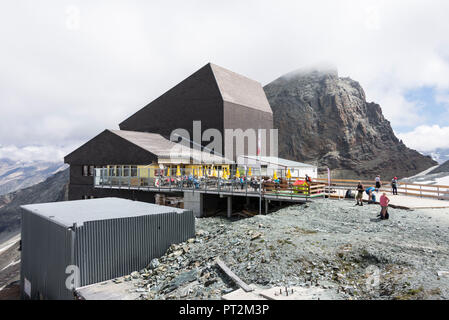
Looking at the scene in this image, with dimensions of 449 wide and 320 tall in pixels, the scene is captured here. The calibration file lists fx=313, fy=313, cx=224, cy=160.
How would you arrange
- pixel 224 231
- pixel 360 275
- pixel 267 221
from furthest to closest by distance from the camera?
pixel 267 221 → pixel 224 231 → pixel 360 275

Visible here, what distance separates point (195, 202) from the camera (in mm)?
25281

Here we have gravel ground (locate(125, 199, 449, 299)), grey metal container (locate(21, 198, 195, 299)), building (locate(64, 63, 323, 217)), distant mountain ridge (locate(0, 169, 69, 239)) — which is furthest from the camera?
distant mountain ridge (locate(0, 169, 69, 239))

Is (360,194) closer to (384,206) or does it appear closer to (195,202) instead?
(384,206)

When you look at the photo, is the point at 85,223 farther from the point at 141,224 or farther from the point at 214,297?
the point at 214,297

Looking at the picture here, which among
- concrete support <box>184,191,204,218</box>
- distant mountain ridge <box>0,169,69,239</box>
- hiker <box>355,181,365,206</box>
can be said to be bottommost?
distant mountain ridge <box>0,169,69,239</box>

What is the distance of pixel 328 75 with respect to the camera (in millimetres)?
99938

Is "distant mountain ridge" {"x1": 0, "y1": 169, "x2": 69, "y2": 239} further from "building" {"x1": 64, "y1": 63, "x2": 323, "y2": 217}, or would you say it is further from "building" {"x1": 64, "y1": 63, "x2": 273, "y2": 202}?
"building" {"x1": 64, "y1": 63, "x2": 323, "y2": 217}

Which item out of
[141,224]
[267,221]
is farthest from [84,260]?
[267,221]

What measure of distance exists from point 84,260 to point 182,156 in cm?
2135

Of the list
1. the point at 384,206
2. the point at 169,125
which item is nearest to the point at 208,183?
the point at 384,206

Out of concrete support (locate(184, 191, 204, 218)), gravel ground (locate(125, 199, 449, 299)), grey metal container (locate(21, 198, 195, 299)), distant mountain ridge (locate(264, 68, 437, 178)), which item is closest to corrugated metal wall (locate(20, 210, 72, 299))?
grey metal container (locate(21, 198, 195, 299))

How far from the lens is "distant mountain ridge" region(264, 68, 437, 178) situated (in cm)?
8144

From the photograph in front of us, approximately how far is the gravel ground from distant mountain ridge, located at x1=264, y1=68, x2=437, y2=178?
230 feet

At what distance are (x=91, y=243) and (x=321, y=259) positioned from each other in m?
8.85
